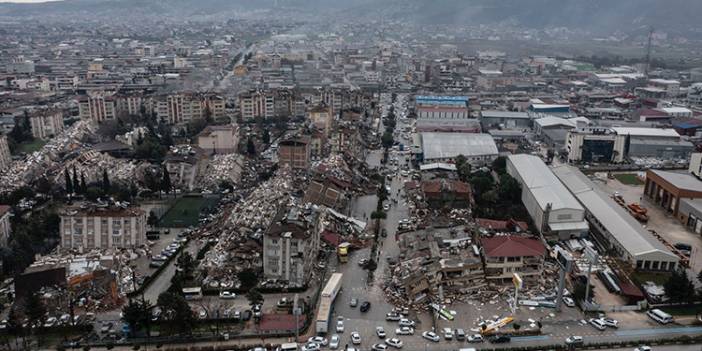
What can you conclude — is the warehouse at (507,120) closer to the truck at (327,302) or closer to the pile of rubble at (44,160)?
the pile of rubble at (44,160)

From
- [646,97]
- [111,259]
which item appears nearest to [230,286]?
[111,259]

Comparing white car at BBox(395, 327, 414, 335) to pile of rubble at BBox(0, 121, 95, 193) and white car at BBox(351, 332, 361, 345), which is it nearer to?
white car at BBox(351, 332, 361, 345)

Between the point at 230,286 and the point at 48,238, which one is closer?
the point at 230,286

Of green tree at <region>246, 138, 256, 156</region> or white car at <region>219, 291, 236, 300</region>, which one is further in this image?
green tree at <region>246, 138, 256, 156</region>

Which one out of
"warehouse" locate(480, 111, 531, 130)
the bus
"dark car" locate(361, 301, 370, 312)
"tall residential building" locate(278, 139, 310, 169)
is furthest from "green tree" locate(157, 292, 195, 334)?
"warehouse" locate(480, 111, 531, 130)

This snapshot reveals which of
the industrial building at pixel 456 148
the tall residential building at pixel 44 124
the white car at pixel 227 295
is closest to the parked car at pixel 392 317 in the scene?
the white car at pixel 227 295

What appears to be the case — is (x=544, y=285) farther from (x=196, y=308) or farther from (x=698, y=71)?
(x=698, y=71)

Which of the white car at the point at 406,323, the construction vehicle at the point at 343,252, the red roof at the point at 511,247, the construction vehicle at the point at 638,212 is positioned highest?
the red roof at the point at 511,247
